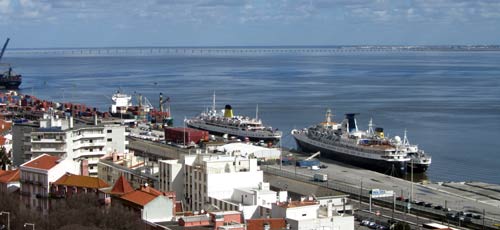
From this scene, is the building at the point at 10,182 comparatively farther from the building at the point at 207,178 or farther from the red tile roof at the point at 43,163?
the building at the point at 207,178

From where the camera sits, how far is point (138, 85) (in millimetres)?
91312

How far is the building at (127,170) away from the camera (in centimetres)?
2409

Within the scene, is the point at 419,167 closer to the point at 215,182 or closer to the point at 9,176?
the point at 215,182

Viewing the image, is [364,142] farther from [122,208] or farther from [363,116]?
[122,208]

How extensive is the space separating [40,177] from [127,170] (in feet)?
9.34

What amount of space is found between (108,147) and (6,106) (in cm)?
2687

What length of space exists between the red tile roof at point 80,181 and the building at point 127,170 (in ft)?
5.45

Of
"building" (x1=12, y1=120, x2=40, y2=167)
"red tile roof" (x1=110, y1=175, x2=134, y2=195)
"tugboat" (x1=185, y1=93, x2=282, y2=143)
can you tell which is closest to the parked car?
"red tile roof" (x1=110, y1=175, x2=134, y2=195)

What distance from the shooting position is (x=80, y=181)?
21828 millimetres

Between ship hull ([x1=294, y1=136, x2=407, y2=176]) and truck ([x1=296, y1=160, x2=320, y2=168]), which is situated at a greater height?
truck ([x1=296, y1=160, x2=320, y2=168])

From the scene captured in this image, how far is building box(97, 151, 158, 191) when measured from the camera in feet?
79.0

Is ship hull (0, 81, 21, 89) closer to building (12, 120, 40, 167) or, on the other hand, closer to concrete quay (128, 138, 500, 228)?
concrete quay (128, 138, 500, 228)

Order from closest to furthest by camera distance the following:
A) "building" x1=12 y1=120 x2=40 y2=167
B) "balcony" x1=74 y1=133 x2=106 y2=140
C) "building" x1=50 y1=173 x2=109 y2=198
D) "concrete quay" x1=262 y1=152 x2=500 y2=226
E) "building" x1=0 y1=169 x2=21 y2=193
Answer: "building" x1=50 y1=173 x2=109 y2=198 < "building" x1=0 y1=169 x2=21 y2=193 < "concrete quay" x1=262 y1=152 x2=500 y2=226 < "balcony" x1=74 y1=133 x2=106 y2=140 < "building" x1=12 y1=120 x2=40 y2=167

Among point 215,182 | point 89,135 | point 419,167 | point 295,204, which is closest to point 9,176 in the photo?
point 89,135
